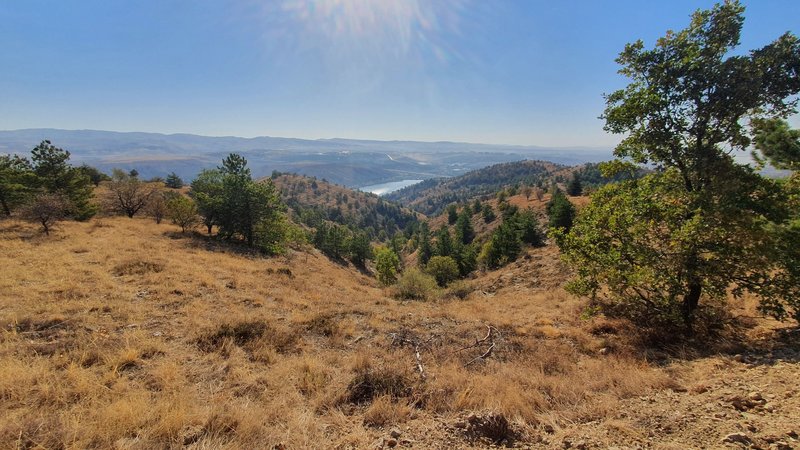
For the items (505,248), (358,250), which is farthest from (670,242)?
(358,250)

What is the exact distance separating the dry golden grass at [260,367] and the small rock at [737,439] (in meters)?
1.26

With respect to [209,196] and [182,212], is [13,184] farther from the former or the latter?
[209,196]

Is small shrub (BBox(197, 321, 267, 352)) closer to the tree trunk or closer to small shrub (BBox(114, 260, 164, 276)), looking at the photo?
small shrub (BBox(114, 260, 164, 276))

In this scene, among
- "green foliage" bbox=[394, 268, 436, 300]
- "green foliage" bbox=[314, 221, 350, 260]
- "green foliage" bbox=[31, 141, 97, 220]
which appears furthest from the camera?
"green foliage" bbox=[314, 221, 350, 260]

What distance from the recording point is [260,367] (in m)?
7.59

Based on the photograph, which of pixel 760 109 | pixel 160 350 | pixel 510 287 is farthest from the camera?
pixel 510 287

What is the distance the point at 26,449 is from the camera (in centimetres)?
416

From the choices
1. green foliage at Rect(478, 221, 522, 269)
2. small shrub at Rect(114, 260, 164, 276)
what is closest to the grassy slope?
small shrub at Rect(114, 260, 164, 276)

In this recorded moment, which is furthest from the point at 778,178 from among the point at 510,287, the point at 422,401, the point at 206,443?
the point at 510,287

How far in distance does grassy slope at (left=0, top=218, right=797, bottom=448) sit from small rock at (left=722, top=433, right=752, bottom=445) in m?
0.14

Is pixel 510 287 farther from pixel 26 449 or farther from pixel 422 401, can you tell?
pixel 26 449

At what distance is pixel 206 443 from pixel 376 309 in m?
9.73

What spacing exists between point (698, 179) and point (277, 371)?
1250cm

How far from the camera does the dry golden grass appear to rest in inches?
191
